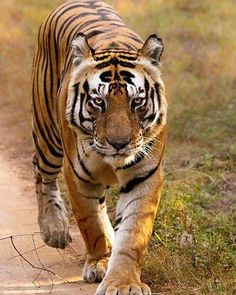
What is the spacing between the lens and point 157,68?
491cm

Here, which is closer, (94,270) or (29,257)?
(94,270)

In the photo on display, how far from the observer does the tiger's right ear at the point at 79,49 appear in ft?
16.0

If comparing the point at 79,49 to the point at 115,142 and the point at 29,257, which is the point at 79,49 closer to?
the point at 115,142

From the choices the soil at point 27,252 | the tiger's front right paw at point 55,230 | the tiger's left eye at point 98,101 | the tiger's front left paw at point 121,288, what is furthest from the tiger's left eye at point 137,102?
the tiger's front right paw at point 55,230

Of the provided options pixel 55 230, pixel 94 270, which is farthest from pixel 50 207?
pixel 94 270

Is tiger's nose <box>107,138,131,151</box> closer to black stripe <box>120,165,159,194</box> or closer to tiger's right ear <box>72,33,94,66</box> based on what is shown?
black stripe <box>120,165,159,194</box>

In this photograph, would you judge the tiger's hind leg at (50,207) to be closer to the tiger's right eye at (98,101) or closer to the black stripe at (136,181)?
the black stripe at (136,181)

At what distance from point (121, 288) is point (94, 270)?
0.60 metres

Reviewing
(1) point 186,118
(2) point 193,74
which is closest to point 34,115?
(1) point 186,118

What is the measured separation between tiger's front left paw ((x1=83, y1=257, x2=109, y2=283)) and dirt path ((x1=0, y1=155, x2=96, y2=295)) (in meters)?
0.05

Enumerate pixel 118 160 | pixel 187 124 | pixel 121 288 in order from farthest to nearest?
pixel 187 124
pixel 118 160
pixel 121 288

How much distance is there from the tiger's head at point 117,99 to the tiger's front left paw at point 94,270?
27.5 inches

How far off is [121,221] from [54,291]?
1.64 feet

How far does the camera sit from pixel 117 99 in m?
4.60
